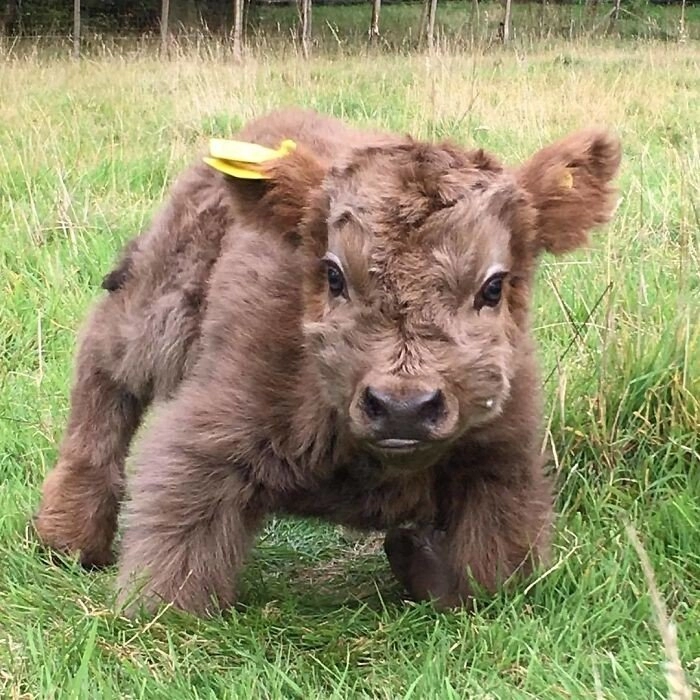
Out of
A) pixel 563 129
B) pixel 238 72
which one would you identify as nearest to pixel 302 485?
pixel 563 129

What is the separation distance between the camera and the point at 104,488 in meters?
3.98

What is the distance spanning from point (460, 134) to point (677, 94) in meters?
4.44

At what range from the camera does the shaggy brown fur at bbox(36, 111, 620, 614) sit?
9.00ft

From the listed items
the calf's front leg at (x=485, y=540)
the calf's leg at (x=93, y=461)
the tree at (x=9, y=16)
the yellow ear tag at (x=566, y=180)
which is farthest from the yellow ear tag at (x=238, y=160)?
the tree at (x=9, y=16)

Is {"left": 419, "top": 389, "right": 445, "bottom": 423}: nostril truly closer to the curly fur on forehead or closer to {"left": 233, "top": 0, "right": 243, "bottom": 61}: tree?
the curly fur on forehead

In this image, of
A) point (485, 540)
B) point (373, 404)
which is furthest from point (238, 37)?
point (373, 404)

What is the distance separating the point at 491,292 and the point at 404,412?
1.62ft

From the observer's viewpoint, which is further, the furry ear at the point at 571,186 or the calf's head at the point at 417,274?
the furry ear at the point at 571,186

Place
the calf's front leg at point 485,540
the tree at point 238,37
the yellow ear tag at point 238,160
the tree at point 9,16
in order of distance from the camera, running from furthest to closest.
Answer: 1. the tree at point 9,16
2. the tree at point 238,37
3. the calf's front leg at point 485,540
4. the yellow ear tag at point 238,160

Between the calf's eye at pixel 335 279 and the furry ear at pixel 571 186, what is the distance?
0.57m

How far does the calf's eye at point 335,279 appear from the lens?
2889mm

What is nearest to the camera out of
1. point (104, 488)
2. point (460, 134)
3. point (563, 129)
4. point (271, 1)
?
point (104, 488)

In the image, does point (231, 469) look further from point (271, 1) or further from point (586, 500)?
point (271, 1)

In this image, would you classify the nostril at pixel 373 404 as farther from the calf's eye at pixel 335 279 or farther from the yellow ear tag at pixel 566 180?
the yellow ear tag at pixel 566 180
